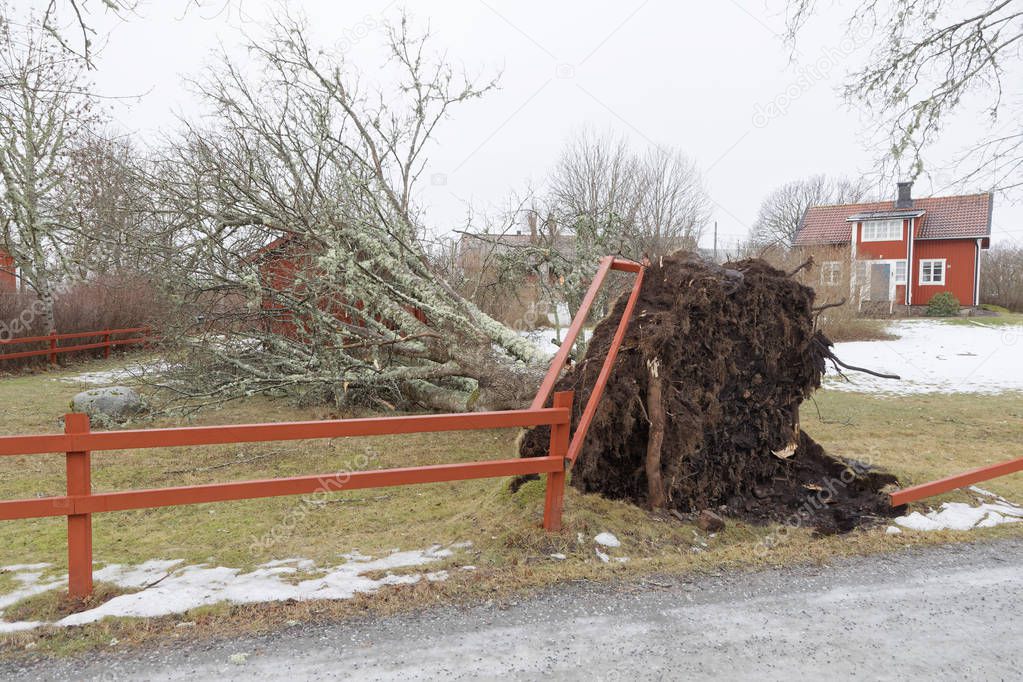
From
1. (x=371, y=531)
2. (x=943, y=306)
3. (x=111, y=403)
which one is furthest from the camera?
(x=943, y=306)

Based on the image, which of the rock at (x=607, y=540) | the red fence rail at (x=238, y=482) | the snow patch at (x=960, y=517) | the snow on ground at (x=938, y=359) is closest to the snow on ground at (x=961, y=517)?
the snow patch at (x=960, y=517)

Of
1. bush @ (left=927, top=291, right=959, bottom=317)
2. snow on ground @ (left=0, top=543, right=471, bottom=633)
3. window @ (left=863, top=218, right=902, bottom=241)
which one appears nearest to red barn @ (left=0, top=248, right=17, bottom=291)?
snow on ground @ (left=0, top=543, right=471, bottom=633)

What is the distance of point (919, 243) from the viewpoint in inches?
1344

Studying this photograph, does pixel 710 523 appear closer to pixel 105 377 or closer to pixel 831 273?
pixel 105 377

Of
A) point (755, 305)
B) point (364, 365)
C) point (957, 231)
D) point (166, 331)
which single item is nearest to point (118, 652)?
point (755, 305)

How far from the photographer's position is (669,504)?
4.66 metres

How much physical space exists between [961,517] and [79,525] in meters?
5.51

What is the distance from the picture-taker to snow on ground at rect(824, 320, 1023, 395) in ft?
46.5

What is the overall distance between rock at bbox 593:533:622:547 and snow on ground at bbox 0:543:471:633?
Answer: 79 cm

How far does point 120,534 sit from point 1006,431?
418 inches

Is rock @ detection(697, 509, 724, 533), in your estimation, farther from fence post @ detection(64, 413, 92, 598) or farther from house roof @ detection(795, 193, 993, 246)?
house roof @ detection(795, 193, 993, 246)

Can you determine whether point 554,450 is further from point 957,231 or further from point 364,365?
point 957,231

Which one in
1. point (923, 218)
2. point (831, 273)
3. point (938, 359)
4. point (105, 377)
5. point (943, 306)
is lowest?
point (105, 377)
